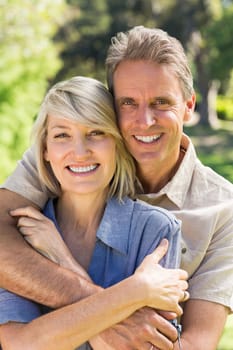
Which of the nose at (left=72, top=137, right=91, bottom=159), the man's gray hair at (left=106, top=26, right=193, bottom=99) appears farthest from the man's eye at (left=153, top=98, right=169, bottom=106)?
the nose at (left=72, top=137, right=91, bottom=159)

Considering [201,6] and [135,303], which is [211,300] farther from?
[201,6]

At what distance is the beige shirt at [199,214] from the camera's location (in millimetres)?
2289

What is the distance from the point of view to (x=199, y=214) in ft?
7.79

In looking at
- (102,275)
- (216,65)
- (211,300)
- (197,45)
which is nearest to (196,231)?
(211,300)

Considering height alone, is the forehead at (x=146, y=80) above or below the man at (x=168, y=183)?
above

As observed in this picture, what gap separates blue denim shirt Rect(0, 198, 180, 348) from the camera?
208 cm

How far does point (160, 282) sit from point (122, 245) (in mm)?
204

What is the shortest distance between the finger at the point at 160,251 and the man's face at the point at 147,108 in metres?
0.41

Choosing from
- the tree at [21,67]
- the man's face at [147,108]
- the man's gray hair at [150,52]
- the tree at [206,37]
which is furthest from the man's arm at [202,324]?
the tree at [206,37]

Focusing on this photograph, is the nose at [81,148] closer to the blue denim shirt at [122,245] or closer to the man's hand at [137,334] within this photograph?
the blue denim shirt at [122,245]

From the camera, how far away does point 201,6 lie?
23172 mm

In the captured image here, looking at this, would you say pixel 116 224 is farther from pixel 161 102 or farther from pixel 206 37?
pixel 206 37

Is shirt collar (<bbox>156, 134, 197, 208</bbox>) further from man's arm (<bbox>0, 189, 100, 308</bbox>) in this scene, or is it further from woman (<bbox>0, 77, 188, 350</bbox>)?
man's arm (<bbox>0, 189, 100, 308</bbox>)

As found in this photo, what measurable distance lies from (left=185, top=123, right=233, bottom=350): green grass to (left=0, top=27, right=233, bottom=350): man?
34.1 feet
